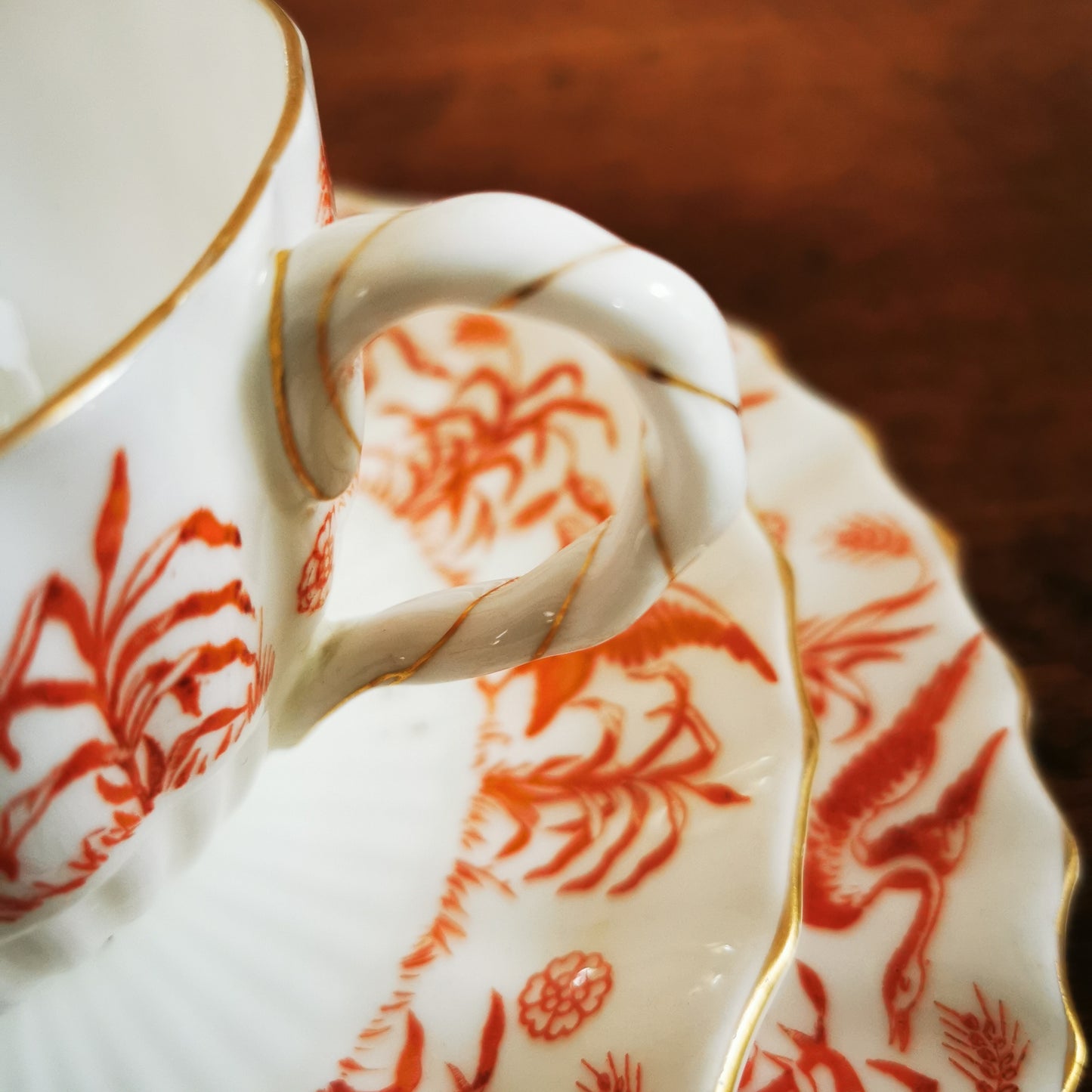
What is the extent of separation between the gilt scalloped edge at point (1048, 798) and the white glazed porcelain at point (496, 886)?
0.10ft

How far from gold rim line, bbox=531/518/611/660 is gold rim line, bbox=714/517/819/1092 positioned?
0.10m

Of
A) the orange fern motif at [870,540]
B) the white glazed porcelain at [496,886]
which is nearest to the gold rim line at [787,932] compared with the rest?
the white glazed porcelain at [496,886]

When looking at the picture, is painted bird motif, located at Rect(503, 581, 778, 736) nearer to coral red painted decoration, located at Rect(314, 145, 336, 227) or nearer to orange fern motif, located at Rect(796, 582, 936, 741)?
orange fern motif, located at Rect(796, 582, 936, 741)

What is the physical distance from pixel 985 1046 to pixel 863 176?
1.82 feet

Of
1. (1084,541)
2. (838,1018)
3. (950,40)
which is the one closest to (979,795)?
(838,1018)

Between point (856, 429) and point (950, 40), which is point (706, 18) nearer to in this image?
point (950, 40)

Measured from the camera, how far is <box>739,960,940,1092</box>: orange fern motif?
30cm

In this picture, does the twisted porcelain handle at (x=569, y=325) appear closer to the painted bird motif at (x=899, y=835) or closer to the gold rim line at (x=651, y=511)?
the gold rim line at (x=651, y=511)

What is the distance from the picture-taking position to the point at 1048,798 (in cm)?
34

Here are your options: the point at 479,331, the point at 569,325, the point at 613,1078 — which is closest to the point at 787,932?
the point at 613,1078

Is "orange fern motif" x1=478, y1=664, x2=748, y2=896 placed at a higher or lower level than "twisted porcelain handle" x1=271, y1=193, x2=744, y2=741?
lower

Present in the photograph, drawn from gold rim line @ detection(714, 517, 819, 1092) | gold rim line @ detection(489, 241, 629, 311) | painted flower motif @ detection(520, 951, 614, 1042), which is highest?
gold rim line @ detection(489, 241, 629, 311)

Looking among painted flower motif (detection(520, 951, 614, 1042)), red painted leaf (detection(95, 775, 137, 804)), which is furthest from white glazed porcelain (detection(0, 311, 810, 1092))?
red painted leaf (detection(95, 775, 137, 804))

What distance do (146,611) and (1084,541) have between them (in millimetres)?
452
